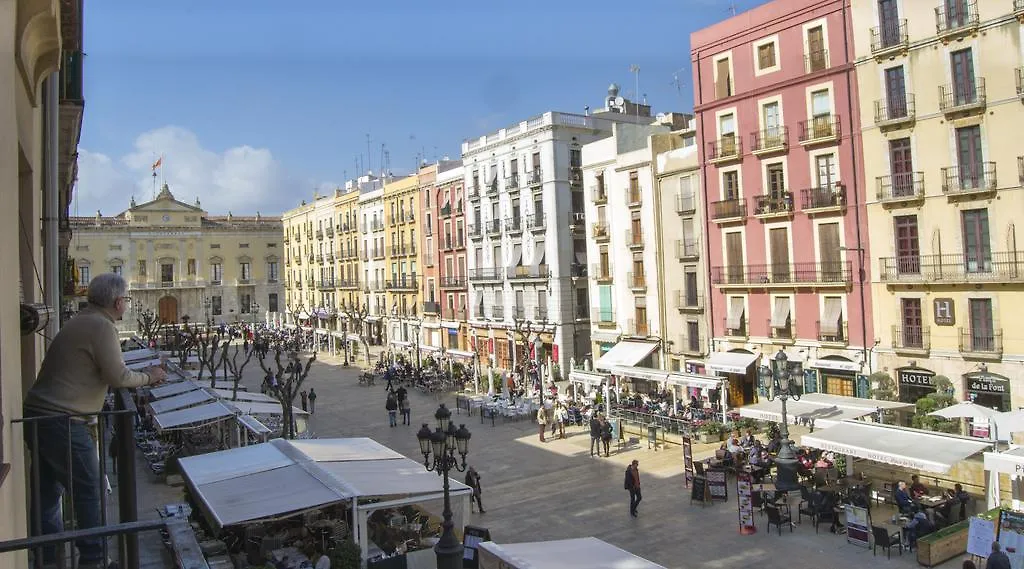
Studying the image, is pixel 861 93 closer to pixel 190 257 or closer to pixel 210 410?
pixel 210 410

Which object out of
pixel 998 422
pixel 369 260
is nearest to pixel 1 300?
pixel 998 422

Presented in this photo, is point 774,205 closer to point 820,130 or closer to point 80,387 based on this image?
point 820,130

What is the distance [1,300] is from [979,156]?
2653 centimetres

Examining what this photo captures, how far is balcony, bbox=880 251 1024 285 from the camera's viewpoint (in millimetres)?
22578

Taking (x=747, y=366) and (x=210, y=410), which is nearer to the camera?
(x=210, y=410)

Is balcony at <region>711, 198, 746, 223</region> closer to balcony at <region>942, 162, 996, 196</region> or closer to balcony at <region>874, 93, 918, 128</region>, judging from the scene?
balcony at <region>874, 93, 918, 128</region>

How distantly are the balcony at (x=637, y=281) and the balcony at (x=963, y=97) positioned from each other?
1396 cm

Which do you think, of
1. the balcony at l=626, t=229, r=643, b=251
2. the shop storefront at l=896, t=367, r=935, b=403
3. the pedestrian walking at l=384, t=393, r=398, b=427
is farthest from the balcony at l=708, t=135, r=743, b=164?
the pedestrian walking at l=384, t=393, r=398, b=427

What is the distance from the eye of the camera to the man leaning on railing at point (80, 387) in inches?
174

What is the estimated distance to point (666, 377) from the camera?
27.2 metres

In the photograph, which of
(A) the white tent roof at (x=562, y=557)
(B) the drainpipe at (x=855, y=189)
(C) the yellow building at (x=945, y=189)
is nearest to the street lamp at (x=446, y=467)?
(A) the white tent roof at (x=562, y=557)

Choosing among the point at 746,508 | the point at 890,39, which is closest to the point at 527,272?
the point at 890,39

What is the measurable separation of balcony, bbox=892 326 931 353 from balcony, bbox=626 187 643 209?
41.4ft

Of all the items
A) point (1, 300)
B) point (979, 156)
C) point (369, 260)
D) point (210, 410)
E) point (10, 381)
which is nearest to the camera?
point (1, 300)
